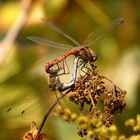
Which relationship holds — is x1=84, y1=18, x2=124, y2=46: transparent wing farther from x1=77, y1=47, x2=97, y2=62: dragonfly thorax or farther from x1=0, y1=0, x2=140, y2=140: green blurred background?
x1=0, y1=0, x2=140, y2=140: green blurred background

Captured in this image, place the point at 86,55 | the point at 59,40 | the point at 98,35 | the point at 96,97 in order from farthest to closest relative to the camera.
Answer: the point at 59,40 → the point at 98,35 → the point at 86,55 → the point at 96,97

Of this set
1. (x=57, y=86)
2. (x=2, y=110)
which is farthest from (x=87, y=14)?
(x=57, y=86)

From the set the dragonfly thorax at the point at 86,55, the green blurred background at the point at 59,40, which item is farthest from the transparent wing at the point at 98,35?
the green blurred background at the point at 59,40

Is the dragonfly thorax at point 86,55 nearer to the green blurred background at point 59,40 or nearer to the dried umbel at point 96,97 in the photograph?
the dried umbel at point 96,97

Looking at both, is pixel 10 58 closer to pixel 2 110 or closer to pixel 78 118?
pixel 2 110

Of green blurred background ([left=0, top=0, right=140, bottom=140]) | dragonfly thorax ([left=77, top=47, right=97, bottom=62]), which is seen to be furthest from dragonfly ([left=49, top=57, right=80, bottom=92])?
green blurred background ([left=0, top=0, right=140, bottom=140])

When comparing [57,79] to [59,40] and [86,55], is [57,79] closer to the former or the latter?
[86,55]

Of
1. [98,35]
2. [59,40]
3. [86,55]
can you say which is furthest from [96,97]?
[59,40]

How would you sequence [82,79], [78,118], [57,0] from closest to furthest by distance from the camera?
1. [78,118]
2. [82,79]
3. [57,0]
